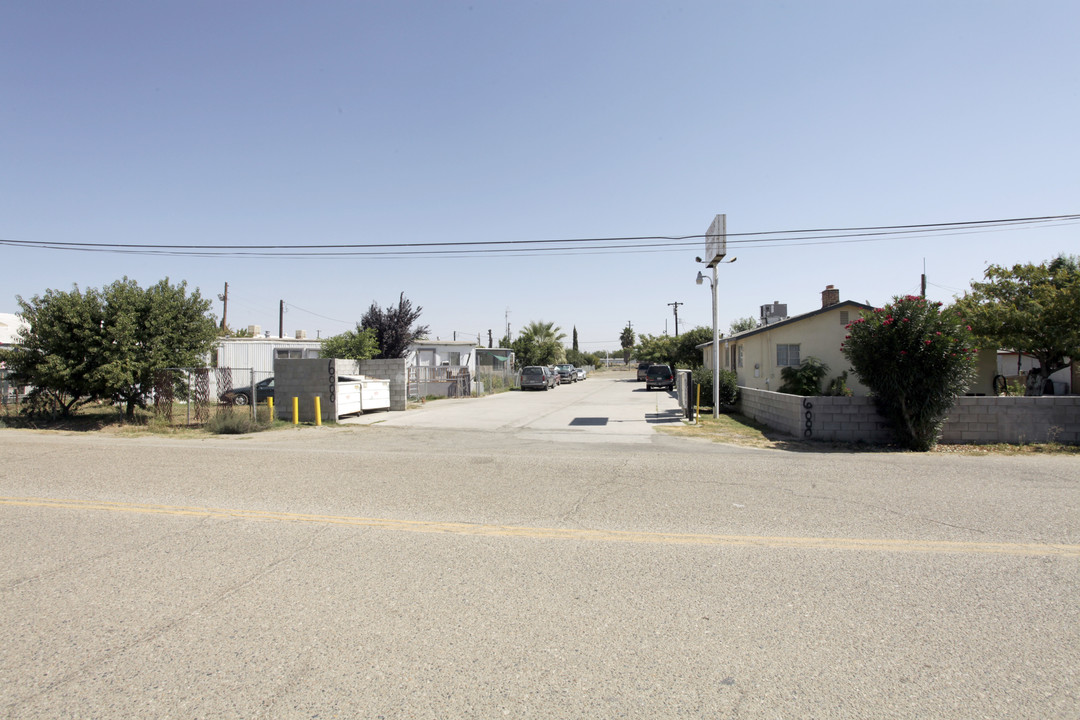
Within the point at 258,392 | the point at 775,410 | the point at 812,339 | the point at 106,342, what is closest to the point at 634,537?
the point at 775,410

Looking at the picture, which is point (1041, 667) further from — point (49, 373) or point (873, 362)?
point (49, 373)

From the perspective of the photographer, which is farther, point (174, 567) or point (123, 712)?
point (174, 567)

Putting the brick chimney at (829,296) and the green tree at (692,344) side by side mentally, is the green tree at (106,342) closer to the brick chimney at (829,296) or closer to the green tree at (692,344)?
the brick chimney at (829,296)

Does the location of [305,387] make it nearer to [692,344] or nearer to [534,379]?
[534,379]

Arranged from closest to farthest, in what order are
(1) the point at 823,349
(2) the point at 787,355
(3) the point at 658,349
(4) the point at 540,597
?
(4) the point at 540,597, (1) the point at 823,349, (2) the point at 787,355, (3) the point at 658,349

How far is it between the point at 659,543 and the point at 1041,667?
2.80 meters

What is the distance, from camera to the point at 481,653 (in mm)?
3486

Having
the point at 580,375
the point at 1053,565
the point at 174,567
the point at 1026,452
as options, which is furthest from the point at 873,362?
the point at 580,375

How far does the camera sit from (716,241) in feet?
62.1

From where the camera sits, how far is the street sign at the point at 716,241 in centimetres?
1869

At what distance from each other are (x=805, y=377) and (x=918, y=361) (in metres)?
7.89

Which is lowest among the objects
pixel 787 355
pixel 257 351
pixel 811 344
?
pixel 787 355

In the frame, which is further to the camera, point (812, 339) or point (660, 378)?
point (660, 378)

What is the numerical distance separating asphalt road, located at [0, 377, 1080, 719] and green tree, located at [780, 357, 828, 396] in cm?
1092
